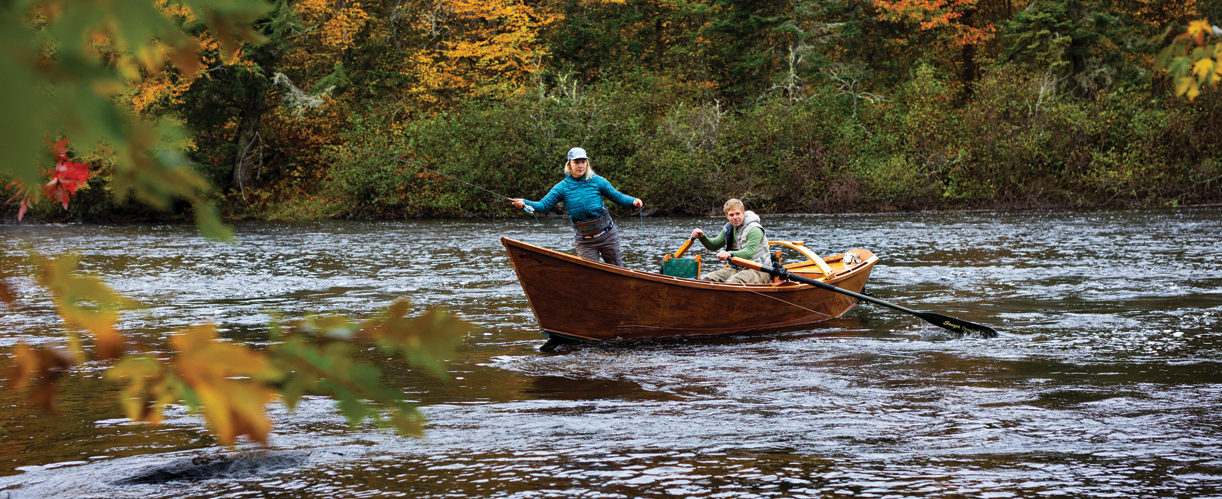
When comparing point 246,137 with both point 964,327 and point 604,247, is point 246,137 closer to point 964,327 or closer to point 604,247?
point 604,247

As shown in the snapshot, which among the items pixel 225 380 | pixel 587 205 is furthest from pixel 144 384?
pixel 587 205

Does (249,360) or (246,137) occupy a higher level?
(246,137)

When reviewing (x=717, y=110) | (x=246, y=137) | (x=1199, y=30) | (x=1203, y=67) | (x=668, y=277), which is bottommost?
(x=668, y=277)

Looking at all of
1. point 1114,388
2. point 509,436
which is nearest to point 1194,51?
point 509,436

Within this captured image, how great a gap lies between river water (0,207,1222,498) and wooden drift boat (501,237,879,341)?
0.24 metres

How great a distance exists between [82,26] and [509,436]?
212 inches

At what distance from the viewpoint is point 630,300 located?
10281mm

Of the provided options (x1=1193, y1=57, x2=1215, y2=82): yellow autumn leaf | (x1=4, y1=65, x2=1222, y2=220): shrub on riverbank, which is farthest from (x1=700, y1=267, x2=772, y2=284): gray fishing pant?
(x1=4, y1=65, x2=1222, y2=220): shrub on riverbank

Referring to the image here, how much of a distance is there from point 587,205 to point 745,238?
169 cm

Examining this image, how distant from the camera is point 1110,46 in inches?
1494

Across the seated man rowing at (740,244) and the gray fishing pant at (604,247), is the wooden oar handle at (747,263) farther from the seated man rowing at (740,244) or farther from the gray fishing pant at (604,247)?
the gray fishing pant at (604,247)

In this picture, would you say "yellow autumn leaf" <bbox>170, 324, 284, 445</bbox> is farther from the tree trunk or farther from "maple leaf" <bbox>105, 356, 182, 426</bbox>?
the tree trunk

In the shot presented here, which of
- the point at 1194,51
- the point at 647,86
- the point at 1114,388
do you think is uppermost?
the point at 647,86

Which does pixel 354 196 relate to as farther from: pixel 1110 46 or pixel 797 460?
pixel 797 460
